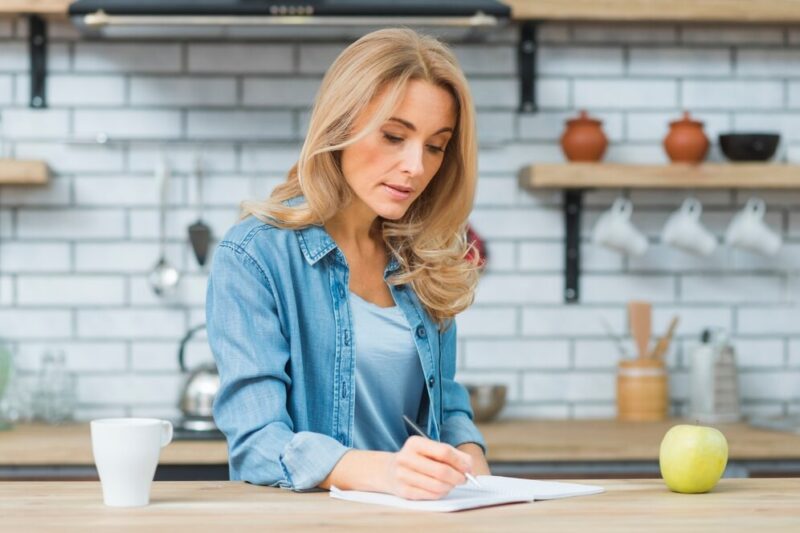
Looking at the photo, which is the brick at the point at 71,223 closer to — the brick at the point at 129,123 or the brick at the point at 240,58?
the brick at the point at 129,123

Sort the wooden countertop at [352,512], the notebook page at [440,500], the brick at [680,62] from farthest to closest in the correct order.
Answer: the brick at [680,62]
the notebook page at [440,500]
the wooden countertop at [352,512]

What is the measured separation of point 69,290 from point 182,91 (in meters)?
0.69

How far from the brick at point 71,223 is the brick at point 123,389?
0.43 m

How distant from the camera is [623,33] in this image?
3.76 m

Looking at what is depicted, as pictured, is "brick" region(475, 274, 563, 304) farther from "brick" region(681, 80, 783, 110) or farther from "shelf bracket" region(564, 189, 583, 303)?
"brick" region(681, 80, 783, 110)

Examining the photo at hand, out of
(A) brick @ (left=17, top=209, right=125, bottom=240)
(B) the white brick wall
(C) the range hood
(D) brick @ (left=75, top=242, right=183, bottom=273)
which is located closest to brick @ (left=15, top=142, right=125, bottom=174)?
(B) the white brick wall

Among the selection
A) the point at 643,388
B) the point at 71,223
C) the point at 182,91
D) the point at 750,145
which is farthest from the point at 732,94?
the point at 71,223

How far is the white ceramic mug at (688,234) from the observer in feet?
11.7

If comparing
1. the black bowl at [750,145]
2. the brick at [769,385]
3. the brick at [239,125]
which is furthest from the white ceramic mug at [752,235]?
the brick at [239,125]

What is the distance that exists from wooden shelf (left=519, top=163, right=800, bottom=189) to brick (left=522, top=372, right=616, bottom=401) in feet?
1.98

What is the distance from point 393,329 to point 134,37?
A: 6.02 feet

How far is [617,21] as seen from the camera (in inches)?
146

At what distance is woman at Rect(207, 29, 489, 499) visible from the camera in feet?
5.94

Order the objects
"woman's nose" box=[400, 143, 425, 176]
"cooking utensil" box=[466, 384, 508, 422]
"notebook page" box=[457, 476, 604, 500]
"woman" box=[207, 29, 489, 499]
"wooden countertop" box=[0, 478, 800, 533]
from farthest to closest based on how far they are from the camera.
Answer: "cooking utensil" box=[466, 384, 508, 422], "woman's nose" box=[400, 143, 425, 176], "woman" box=[207, 29, 489, 499], "notebook page" box=[457, 476, 604, 500], "wooden countertop" box=[0, 478, 800, 533]
